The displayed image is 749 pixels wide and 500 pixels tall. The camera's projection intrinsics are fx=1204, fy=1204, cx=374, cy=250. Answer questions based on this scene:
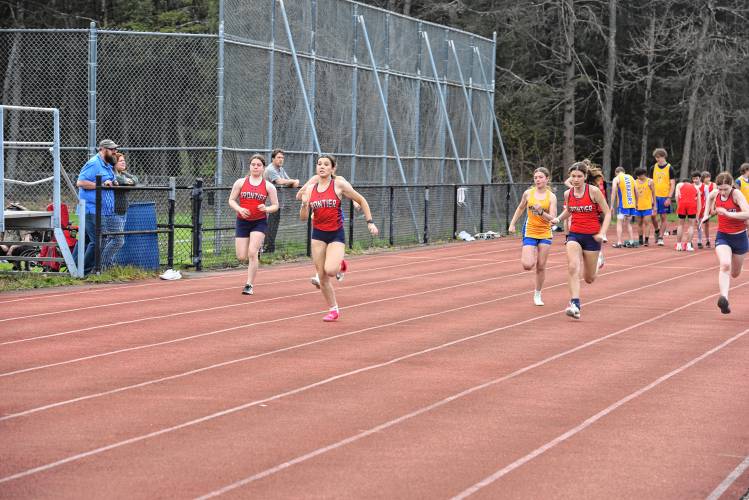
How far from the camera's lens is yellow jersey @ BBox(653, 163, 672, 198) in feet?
94.0

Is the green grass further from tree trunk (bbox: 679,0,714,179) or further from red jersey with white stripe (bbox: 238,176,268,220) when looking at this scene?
tree trunk (bbox: 679,0,714,179)

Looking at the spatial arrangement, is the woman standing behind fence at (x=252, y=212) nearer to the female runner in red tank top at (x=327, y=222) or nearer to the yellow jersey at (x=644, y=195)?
the female runner in red tank top at (x=327, y=222)

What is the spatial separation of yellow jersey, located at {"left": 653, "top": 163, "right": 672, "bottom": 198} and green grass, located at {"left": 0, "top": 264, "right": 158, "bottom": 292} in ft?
47.8

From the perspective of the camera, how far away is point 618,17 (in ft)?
181

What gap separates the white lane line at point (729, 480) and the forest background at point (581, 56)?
36.6 meters

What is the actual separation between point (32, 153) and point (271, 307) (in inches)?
473

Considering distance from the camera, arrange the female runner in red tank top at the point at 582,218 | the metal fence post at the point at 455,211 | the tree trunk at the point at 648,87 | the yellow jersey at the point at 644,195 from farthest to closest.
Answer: the tree trunk at the point at 648,87, the metal fence post at the point at 455,211, the yellow jersey at the point at 644,195, the female runner in red tank top at the point at 582,218

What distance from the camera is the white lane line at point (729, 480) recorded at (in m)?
6.46

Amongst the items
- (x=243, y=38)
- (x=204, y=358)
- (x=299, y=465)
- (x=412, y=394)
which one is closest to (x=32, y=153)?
(x=243, y=38)

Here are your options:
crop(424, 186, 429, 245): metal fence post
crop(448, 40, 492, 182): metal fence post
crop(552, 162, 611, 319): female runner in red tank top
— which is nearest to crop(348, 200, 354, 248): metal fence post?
crop(424, 186, 429, 245): metal fence post

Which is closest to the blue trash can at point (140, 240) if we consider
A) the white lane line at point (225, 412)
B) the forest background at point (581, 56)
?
the white lane line at point (225, 412)

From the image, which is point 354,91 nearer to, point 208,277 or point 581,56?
point 208,277

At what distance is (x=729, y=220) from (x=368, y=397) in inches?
290

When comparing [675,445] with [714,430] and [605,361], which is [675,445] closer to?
[714,430]
